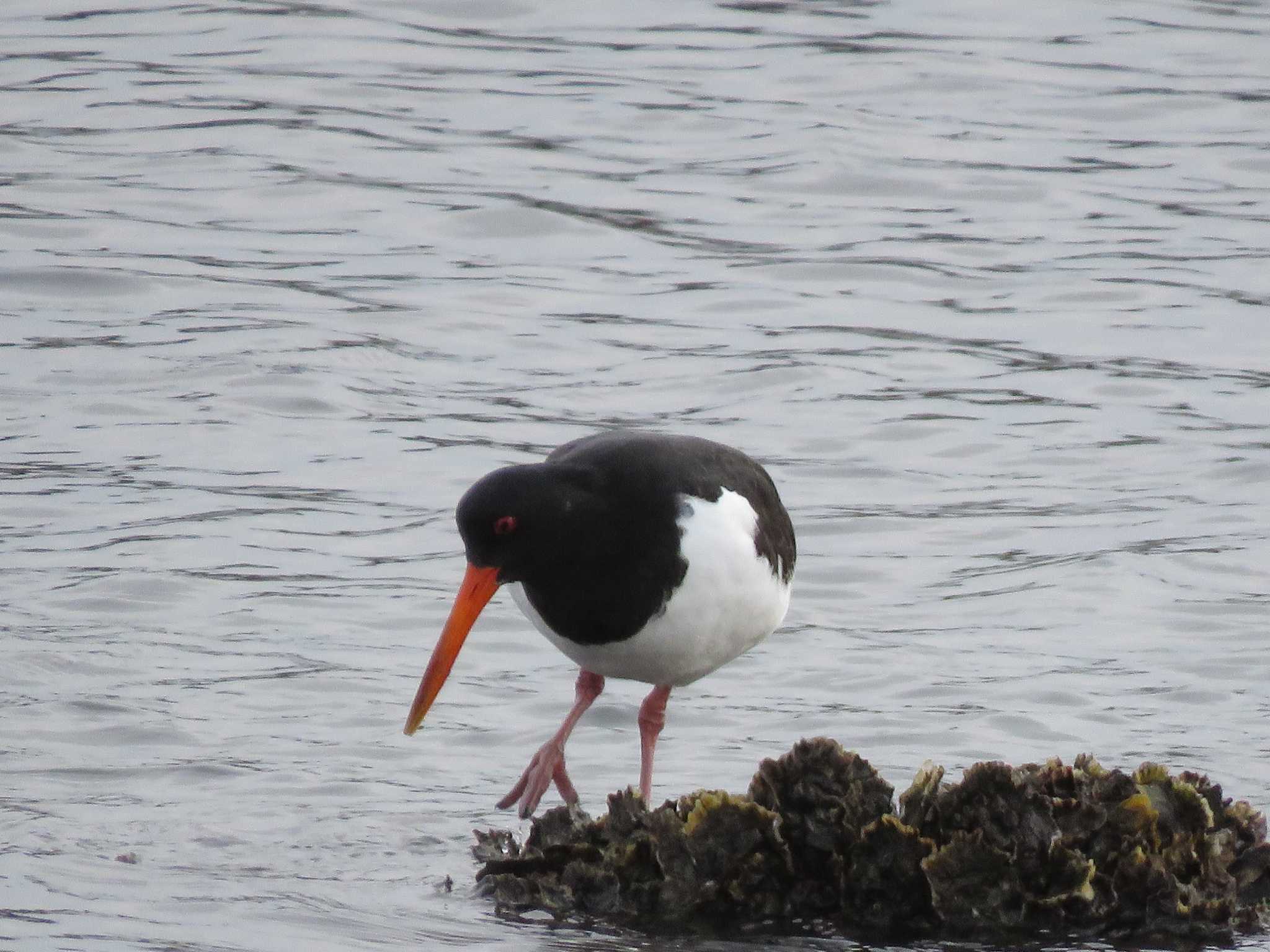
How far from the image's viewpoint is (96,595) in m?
8.30

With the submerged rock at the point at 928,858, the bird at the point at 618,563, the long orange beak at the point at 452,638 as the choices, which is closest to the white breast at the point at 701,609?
the bird at the point at 618,563

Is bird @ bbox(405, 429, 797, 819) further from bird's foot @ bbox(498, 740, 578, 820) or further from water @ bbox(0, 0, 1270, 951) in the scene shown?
water @ bbox(0, 0, 1270, 951)

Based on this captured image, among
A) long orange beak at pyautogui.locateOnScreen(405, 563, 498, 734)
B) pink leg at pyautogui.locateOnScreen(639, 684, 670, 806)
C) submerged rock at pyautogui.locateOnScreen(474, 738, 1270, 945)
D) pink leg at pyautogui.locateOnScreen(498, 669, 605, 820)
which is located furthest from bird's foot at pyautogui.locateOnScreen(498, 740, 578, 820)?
submerged rock at pyautogui.locateOnScreen(474, 738, 1270, 945)

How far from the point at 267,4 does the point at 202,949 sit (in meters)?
11.8

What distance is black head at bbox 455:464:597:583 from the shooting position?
591 centimetres

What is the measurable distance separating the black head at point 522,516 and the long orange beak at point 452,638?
5cm

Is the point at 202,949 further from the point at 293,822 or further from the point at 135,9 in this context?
the point at 135,9

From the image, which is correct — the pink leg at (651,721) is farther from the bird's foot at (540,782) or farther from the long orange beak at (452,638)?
the long orange beak at (452,638)

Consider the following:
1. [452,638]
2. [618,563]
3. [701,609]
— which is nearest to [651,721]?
[701,609]

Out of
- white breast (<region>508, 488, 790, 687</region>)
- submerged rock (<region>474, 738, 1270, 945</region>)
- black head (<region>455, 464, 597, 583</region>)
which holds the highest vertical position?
black head (<region>455, 464, 597, 583</region>)

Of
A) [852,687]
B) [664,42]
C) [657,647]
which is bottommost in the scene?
[852,687]

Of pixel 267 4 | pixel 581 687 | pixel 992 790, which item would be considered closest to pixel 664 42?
pixel 267 4

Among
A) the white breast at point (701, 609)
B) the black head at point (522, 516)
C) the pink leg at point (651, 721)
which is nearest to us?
the black head at point (522, 516)

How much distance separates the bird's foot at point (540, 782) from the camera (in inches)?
251
